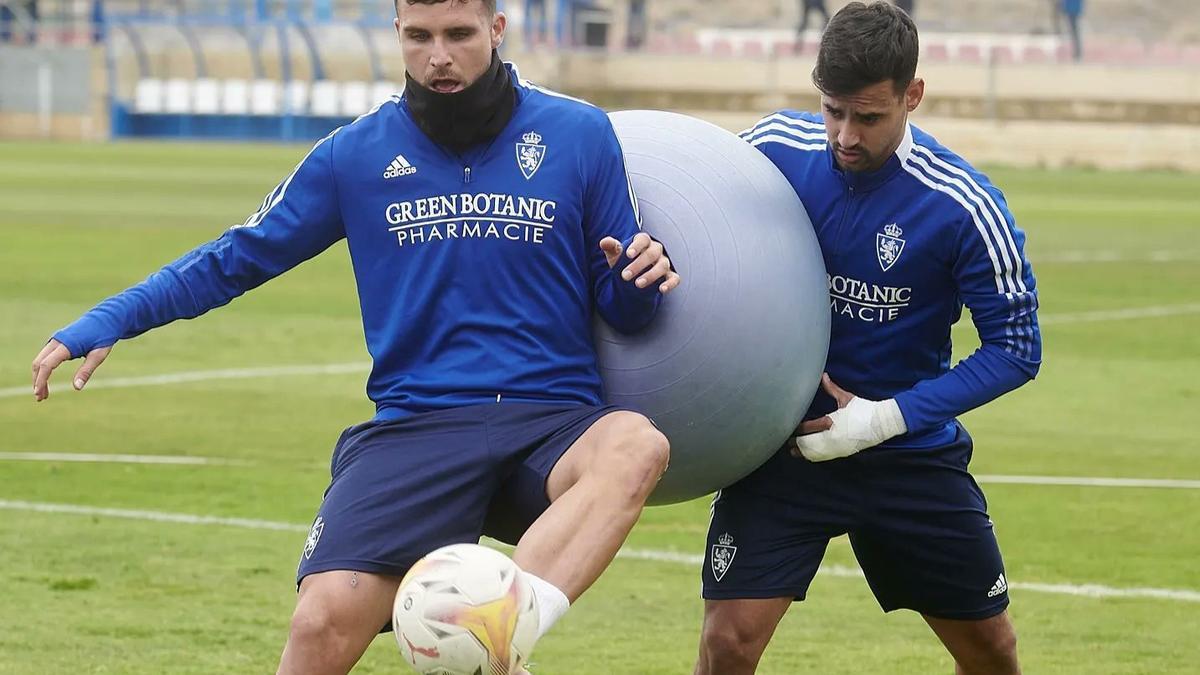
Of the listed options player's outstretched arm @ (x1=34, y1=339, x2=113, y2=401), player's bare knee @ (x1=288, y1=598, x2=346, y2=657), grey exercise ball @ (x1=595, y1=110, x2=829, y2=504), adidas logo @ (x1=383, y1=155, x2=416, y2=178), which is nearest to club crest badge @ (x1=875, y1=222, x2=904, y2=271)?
grey exercise ball @ (x1=595, y1=110, x2=829, y2=504)

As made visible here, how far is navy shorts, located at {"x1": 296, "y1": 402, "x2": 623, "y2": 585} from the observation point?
5344 mm

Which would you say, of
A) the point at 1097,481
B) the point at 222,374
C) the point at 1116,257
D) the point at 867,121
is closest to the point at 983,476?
the point at 1097,481

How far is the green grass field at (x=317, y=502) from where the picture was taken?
7383 millimetres

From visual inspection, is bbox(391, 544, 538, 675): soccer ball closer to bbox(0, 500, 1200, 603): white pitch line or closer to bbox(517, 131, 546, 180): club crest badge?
bbox(517, 131, 546, 180): club crest badge

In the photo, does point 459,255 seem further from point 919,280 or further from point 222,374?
Answer: point 222,374

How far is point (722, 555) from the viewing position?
6188 mm

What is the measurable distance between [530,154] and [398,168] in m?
0.34

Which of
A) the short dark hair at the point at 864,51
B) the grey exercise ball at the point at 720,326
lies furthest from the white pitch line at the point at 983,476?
the short dark hair at the point at 864,51

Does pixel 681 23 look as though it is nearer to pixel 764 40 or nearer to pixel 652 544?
pixel 764 40

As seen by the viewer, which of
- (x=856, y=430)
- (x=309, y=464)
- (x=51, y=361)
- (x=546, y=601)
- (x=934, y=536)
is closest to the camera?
(x=546, y=601)

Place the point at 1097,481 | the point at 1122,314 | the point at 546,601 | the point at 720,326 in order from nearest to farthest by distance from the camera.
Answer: the point at 546,601 < the point at 720,326 < the point at 1097,481 < the point at 1122,314

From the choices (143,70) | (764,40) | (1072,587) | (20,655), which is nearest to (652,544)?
(1072,587)

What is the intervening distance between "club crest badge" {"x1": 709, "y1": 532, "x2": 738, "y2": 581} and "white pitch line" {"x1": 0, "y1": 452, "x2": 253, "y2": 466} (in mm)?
5158

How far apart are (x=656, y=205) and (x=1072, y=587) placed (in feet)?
10.7
